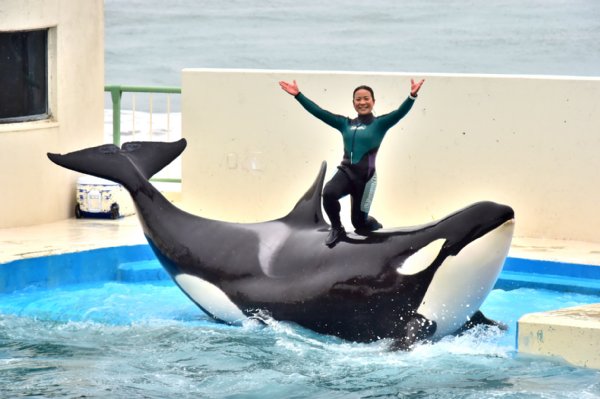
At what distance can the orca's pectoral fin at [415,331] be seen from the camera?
8.62m

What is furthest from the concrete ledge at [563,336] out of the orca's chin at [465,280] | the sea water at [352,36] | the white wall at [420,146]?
the sea water at [352,36]

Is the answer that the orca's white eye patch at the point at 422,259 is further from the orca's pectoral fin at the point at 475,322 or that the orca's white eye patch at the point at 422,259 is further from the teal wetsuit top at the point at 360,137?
the teal wetsuit top at the point at 360,137

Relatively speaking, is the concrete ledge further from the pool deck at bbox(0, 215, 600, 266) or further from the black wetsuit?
the pool deck at bbox(0, 215, 600, 266)

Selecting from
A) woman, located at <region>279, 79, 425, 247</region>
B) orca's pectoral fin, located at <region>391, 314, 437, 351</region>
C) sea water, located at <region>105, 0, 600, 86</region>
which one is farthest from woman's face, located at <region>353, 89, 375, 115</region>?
sea water, located at <region>105, 0, 600, 86</region>

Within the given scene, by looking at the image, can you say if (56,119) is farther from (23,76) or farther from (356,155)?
(356,155)

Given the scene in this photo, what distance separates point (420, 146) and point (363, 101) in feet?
10.4

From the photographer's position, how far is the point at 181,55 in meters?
44.9

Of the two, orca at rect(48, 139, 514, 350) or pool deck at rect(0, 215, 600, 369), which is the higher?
orca at rect(48, 139, 514, 350)

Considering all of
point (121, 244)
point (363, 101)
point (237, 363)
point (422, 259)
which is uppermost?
point (363, 101)

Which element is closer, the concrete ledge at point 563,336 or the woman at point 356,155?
the concrete ledge at point 563,336

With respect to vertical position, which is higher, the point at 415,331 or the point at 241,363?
the point at 415,331

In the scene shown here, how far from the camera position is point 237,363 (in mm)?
8727

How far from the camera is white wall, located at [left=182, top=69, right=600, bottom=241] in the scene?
11.8 metres

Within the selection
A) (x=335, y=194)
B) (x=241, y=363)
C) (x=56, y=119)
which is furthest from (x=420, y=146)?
(x=241, y=363)
